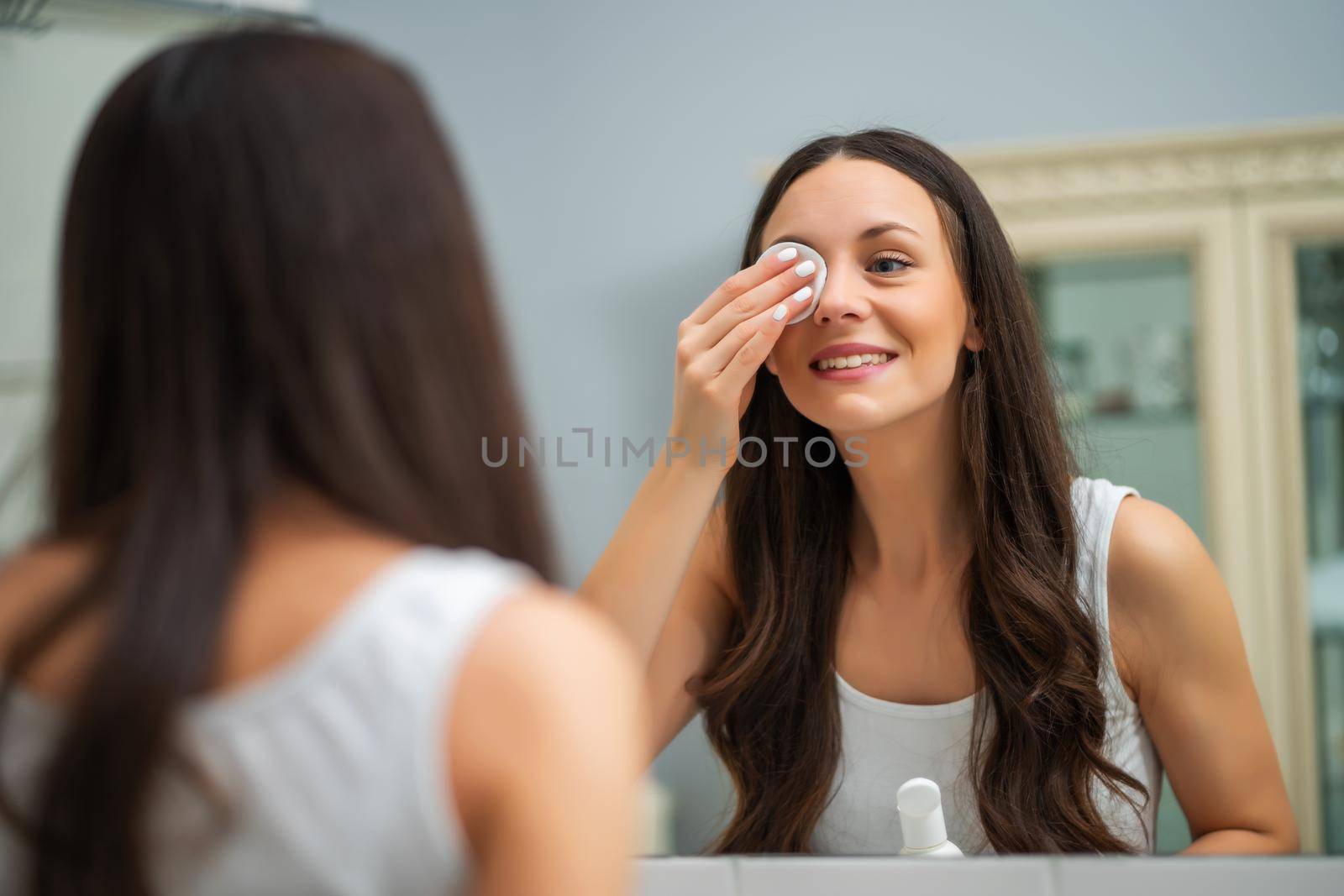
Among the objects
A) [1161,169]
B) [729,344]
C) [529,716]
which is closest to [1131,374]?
[1161,169]

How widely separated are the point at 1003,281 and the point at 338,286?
0.42m

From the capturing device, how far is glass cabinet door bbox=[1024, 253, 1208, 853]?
0.59 metres

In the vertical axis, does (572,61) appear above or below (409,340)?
above

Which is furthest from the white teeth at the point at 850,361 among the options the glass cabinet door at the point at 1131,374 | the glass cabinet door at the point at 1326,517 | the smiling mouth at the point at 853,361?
the glass cabinet door at the point at 1326,517

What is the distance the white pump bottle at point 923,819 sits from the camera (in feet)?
1.87

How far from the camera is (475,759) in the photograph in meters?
0.27

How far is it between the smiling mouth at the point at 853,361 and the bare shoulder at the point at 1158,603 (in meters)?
0.17

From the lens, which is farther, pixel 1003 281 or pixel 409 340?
pixel 1003 281

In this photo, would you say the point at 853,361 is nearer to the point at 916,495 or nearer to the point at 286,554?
the point at 916,495

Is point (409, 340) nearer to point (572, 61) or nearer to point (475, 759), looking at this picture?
point (475, 759)

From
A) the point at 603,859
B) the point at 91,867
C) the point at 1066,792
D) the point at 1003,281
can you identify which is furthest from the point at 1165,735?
the point at 91,867

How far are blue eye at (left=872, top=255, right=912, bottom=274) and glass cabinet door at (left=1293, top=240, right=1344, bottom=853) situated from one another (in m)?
0.23

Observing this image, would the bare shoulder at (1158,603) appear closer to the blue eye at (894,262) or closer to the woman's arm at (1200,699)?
the woman's arm at (1200,699)

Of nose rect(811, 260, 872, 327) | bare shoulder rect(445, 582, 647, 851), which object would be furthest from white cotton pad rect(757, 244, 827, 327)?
bare shoulder rect(445, 582, 647, 851)
